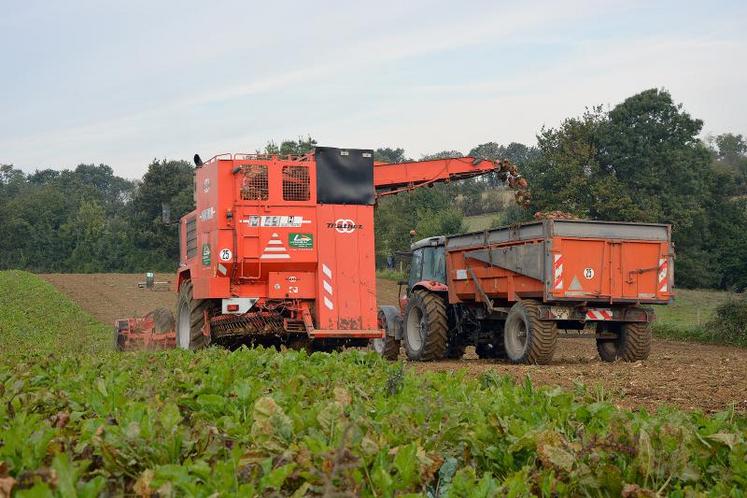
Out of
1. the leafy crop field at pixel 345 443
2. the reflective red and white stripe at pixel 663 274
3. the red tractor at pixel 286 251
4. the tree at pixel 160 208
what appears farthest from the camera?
the tree at pixel 160 208

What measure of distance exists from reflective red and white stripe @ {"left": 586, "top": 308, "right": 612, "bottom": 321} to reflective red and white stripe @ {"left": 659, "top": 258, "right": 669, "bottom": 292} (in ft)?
3.03

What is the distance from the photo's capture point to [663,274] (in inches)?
600

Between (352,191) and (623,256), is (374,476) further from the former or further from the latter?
(623,256)

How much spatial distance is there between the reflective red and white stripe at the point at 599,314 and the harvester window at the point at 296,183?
4896mm

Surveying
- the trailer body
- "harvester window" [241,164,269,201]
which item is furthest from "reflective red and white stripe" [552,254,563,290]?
"harvester window" [241,164,269,201]

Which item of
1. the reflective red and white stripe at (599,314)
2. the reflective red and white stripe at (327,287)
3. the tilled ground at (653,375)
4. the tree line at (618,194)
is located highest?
the tree line at (618,194)

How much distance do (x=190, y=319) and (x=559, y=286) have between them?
5723 mm

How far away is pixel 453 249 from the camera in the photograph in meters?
17.9

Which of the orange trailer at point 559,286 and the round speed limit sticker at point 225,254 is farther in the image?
the orange trailer at point 559,286

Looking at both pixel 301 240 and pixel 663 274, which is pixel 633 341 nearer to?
pixel 663 274

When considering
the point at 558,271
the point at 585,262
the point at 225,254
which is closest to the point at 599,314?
the point at 585,262

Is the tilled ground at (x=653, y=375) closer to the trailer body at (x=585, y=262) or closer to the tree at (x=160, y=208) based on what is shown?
the trailer body at (x=585, y=262)

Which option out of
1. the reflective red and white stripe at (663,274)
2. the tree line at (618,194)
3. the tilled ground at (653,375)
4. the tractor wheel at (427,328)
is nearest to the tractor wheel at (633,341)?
the tilled ground at (653,375)

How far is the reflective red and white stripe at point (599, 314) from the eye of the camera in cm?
1507
